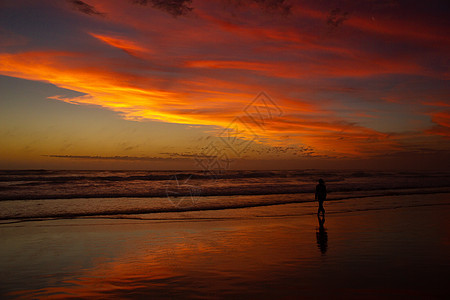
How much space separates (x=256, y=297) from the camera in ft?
21.7

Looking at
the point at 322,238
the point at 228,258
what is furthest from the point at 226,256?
the point at 322,238

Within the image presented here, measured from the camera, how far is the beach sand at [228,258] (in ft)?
23.3

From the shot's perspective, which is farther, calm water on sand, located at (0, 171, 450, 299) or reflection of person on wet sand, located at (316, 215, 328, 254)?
reflection of person on wet sand, located at (316, 215, 328, 254)

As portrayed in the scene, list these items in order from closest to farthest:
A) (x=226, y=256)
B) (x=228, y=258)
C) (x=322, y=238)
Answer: (x=228, y=258), (x=226, y=256), (x=322, y=238)

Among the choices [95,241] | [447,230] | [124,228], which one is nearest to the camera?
[95,241]

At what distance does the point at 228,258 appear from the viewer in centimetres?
940

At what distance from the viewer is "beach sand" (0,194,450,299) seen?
23.3ft

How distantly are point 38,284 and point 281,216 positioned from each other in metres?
11.9

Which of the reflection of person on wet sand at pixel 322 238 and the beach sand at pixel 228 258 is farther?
the reflection of person on wet sand at pixel 322 238

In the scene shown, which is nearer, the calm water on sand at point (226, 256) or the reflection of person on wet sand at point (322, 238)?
the calm water on sand at point (226, 256)

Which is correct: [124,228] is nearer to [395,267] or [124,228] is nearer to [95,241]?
[95,241]

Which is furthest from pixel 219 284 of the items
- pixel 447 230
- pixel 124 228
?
pixel 447 230

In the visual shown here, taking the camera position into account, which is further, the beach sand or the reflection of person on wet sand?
the reflection of person on wet sand

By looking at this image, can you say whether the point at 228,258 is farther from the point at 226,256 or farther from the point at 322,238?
the point at 322,238
